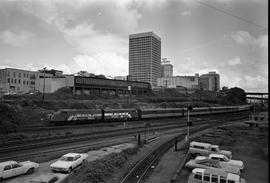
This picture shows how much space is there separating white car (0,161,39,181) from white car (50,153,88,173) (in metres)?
1.96

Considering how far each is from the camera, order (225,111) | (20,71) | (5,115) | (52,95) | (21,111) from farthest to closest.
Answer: (225,111), (20,71), (52,95), (21,111), (5,115)

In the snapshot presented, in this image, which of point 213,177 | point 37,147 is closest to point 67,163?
point 37,147

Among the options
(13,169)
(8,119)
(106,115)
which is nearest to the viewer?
(13,169)

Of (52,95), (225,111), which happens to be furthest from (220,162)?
(225,111)

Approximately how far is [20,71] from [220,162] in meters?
86.6

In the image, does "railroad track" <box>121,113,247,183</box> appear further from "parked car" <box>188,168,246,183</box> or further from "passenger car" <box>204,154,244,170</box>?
"passenger car" <box>204,154,244,170</box>

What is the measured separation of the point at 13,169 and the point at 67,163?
13.7 ft

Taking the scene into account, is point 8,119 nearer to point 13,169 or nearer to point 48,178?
point 13,169

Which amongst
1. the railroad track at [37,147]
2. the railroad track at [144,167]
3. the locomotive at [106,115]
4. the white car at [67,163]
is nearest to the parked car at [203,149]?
the railroad track at [144,167]

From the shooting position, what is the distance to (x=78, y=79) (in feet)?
261

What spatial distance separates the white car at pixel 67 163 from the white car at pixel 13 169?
196 centimetres

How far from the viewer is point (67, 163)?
19.4 m

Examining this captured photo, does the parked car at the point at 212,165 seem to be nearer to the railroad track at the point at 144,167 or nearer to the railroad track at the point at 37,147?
the railroad track at the point at 144,167

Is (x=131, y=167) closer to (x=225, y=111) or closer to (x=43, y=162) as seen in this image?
(x=43, y=162)
